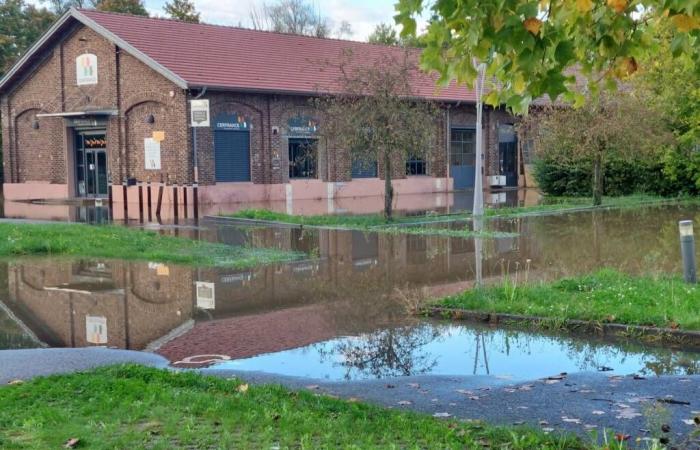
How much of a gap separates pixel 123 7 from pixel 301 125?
1074 inches

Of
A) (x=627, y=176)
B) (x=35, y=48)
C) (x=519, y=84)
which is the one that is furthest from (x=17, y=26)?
(x=519, y=84)

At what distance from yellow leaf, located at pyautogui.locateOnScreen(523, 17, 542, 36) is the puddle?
3590 millimetres

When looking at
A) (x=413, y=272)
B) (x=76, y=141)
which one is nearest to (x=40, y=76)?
(x=76, y=141)

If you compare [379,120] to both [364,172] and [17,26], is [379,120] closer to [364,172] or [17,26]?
[364,172]

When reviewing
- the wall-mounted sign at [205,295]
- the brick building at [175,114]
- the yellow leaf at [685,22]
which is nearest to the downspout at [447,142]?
the brick building at [175,114]

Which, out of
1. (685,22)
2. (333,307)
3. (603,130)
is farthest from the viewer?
(603,130)

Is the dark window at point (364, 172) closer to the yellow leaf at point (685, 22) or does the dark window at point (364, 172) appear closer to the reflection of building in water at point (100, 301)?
the reflection of building in water at point (100, 301)

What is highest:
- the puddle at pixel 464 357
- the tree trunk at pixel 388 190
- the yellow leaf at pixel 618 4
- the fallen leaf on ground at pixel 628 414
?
the yellow leaf at pixel 618 4

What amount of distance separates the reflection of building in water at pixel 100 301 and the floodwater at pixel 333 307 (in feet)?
0.08

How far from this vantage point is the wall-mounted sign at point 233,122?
108 feet

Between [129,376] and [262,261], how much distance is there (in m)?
8.77

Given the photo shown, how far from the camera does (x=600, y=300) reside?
11.0 meters

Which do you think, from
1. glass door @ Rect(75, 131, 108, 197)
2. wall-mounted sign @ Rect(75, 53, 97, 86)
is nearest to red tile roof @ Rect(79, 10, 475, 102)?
wall-mounted sign @ Rect(75, 53, 97, 86)

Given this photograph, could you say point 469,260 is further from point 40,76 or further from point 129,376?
point 40,76
